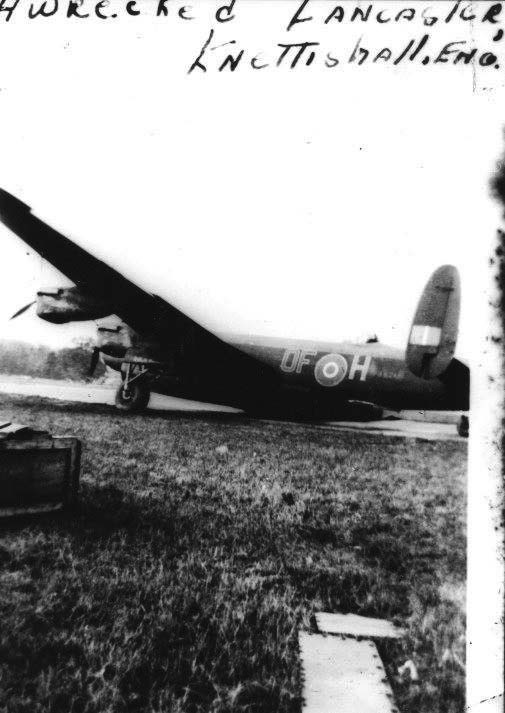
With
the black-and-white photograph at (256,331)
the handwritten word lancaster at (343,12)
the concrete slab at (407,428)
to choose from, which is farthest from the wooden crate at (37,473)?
the concrete slab at (407,428)

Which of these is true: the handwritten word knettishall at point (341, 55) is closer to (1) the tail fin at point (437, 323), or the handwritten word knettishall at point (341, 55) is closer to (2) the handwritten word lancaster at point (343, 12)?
(2) the handwritten word lancaster at point (343, 12)

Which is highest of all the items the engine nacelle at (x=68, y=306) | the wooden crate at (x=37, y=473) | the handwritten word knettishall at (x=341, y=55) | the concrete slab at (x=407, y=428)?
the handwritten word knettishall at (x=341, y=55)

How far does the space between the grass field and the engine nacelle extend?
67.4 inches

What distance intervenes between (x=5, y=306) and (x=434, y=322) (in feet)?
13.0

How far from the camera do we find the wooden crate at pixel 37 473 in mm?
3230

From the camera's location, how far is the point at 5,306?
4246 millimetres

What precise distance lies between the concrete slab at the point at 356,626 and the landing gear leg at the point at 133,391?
6238mm

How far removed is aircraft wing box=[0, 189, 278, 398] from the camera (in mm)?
4516

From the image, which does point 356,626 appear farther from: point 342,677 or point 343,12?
point 343,12

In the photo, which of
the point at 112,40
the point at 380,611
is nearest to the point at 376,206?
the point at 112,40

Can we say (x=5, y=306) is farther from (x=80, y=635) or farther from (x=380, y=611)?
(x=380, y=611)

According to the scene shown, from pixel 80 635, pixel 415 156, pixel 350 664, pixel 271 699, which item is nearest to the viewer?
pixel 271 699

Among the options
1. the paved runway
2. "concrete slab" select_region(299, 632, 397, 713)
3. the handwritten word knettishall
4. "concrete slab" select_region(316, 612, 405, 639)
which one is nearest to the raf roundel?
the paved runway

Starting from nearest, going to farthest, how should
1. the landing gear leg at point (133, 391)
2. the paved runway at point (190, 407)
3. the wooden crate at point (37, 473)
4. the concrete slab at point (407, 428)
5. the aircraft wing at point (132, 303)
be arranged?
the wooden crate at point (37, 473)
the aircraft wing at point (132, 303)
the paved runway at point (190, 407)
the concrete slab at point (407, 428)
the landing gear leg at point (133, 391)
